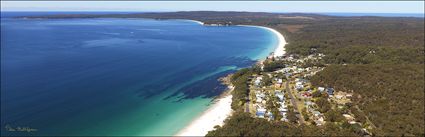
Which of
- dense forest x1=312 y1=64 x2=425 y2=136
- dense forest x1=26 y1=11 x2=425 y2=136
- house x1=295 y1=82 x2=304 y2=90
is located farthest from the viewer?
house x1=295 y1=82 x2=304 y2=90

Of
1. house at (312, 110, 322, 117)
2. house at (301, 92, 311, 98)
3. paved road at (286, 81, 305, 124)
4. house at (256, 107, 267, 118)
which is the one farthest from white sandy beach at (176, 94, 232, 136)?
house at (301, 92, 311, 98)

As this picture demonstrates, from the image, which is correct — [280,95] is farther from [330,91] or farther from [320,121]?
[320,121]

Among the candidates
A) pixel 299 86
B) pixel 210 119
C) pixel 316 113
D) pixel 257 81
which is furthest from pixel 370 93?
pixel 210 119

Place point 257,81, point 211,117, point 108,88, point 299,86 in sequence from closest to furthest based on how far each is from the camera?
point 211,117, point 299,86, point 108,88, point 257,81

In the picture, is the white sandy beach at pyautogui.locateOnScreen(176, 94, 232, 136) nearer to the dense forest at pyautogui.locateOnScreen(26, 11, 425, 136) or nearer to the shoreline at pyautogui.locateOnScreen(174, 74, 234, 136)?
the shoreline at pyautogui.locateOnScreen(174, 74, 234, 136)

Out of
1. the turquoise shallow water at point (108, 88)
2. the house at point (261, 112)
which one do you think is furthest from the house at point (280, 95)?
the turquoise shallow water at point (108, 88)

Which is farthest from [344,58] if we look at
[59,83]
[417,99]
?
[59,83]

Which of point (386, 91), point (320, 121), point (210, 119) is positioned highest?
point (386, 91)

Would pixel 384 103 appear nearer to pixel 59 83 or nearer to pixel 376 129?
pixel 376 129

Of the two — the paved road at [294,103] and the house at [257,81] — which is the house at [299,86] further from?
the house at [257,81]
